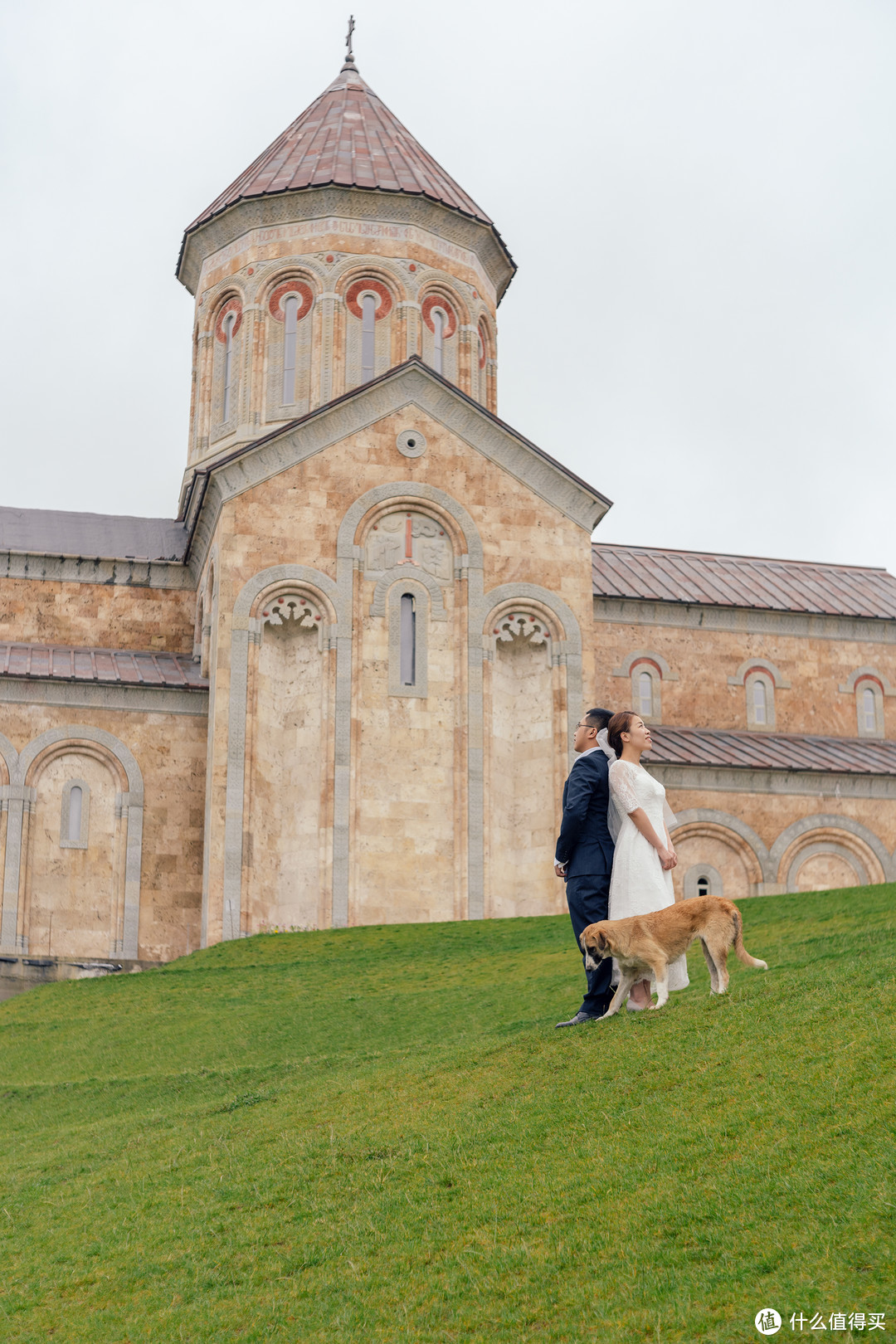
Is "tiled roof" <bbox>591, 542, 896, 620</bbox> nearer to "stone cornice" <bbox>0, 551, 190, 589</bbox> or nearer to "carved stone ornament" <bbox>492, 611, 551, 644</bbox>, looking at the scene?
"carved stone ornament" <bbox>492, 611, 551, 644</bbox>

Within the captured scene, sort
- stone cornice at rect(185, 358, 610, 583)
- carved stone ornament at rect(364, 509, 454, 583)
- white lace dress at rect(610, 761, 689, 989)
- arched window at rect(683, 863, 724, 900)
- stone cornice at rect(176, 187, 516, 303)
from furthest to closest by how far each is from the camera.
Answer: stone cornice at rect(176, 187, 516, 303) < arched window at rect(683, 863, 724, 900) < stone cornice at rect(185, 358, 610, 583) < carved stone ornament at rect(364, 509, 454, 583) < white lace dress at rect(610, 761, 689, 989)

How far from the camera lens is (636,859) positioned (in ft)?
40.2

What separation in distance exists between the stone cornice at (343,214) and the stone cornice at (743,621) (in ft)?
28.2

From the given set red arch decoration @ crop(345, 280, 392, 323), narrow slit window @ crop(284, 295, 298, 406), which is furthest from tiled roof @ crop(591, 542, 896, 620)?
narrow slit window @ crop(284, 295, 298, 406)

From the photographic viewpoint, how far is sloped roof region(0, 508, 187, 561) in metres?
34.1

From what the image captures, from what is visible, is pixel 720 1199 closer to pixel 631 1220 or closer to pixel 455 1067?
pixel 631 1220

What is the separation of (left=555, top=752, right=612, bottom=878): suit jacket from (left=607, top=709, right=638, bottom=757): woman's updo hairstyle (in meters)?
0.18

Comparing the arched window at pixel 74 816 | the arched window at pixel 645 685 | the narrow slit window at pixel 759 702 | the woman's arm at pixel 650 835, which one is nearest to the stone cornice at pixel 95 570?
the arched window at pixel 74 816

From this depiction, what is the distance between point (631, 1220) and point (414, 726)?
20.6 meters

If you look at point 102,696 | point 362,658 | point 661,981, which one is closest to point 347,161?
point 362,658

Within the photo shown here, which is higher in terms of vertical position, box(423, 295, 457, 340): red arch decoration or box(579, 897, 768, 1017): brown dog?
box(423, 295, 457, 340): red arch decoration

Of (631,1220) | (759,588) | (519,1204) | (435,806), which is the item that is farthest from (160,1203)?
(759,588)

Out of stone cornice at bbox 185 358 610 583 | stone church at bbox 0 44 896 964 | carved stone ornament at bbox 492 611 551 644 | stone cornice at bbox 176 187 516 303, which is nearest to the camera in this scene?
stone church at bbox 0 44 896 964

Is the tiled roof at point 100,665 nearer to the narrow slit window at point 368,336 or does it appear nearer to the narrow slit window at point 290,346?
the narrow slit window at point 290,346
